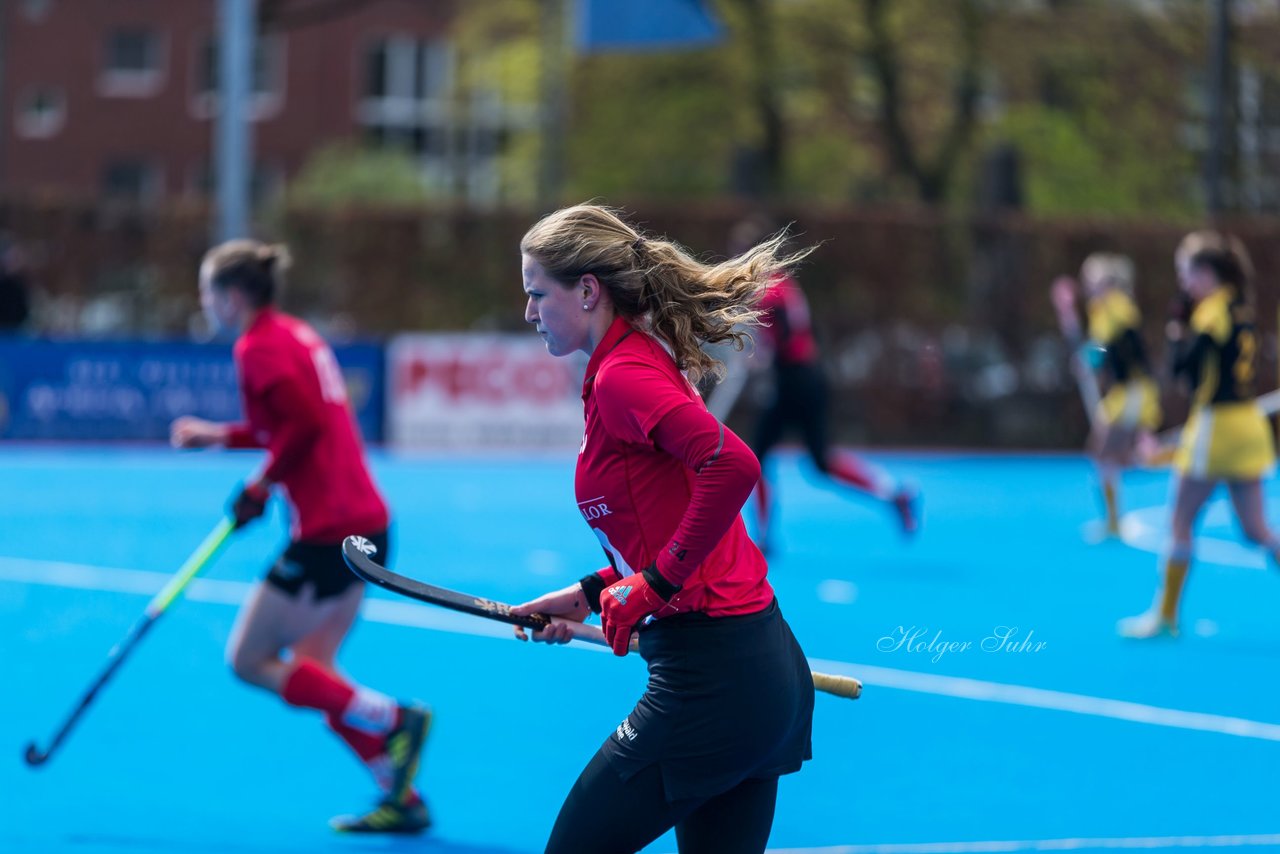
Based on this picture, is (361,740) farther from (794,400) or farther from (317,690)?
(794,400)

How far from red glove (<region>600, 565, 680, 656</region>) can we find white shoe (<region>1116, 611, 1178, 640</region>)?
5.90 meters

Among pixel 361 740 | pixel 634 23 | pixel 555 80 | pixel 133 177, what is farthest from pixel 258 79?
pixel 361 740

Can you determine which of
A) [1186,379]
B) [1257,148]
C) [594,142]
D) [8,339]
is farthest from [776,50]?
[1186,379]

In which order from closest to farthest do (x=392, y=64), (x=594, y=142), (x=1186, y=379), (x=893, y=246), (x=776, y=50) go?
(x=1186, y=379) < (x=893, y=246) < (x=776, y=50) < (x=594, y=142) < (x=392, y=64)

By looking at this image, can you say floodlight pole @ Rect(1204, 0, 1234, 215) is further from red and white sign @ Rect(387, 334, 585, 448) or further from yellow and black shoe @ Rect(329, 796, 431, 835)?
yellow and black shoe @ Rect(329, 796, 431, 835)

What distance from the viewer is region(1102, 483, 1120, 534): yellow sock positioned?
12531 mm

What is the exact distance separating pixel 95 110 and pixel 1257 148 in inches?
1289

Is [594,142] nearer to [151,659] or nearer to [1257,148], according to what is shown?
[1257,148]

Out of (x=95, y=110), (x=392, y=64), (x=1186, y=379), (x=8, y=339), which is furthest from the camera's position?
(x=392, y=64)

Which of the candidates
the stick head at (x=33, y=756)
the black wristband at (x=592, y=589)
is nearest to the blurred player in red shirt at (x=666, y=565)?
the black wristband at (x=592, y=589)

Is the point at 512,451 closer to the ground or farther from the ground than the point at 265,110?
closer to the ground

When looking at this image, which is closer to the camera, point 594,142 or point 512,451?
point 512,451

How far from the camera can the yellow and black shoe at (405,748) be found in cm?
543

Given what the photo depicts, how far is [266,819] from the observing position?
18.2 feet
